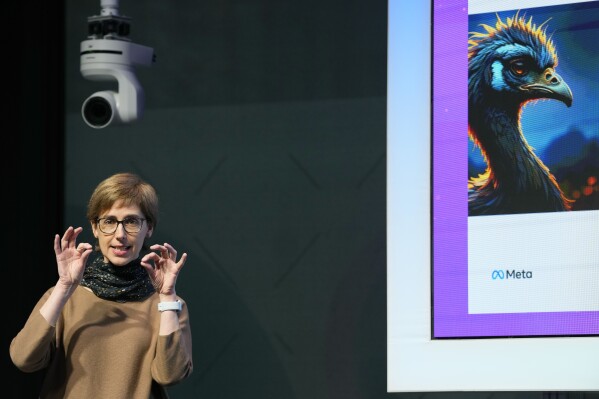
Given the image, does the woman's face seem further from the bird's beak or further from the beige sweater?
the bird's beak

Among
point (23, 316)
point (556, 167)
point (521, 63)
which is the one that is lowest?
point (23, 316)

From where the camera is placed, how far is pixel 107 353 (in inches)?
81.0

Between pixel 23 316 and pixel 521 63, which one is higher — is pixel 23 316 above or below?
below

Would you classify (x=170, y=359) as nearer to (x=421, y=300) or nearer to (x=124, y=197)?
(x=124, y=197)

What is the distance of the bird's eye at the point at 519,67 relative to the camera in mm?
2430

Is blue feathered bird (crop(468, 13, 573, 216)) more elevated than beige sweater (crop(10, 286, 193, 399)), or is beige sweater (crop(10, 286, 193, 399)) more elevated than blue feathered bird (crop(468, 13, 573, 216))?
blue feathered bird (crop(468, 13, 573, 216))

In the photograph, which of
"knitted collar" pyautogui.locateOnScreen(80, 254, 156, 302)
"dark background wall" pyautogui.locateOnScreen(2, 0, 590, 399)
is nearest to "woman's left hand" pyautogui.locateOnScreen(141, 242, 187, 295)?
"knitted collar" pyautogui.locateOnScreen(80, 254, 156, 302)

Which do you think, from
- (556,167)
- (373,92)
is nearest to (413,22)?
(556,167)

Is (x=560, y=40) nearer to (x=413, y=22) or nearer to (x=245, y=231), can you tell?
(x=413, y=22)

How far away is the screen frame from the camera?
230 centimetres

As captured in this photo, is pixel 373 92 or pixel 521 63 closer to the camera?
pixel 521 63

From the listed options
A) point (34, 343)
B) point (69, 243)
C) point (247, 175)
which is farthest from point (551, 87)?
point (247, 175)

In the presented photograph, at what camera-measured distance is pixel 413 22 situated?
2.53 meters

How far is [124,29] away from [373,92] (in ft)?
2.86
